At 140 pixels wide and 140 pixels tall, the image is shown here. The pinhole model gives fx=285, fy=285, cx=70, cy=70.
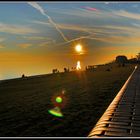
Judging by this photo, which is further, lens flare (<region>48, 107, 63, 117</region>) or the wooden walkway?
lens flare (<region>48, 107, 63, 117</region>)

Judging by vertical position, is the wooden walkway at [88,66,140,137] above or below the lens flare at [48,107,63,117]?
above

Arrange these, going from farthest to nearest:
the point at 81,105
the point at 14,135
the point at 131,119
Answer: the point at 81,105, the point at 14,135, the point at 131,119

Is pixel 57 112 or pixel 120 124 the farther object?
pixel 57 112

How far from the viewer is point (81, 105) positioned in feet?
54.4

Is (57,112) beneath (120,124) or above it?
beneath

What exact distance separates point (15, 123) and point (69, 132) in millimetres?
3164

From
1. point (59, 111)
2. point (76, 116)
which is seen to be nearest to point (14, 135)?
point (76, 116)

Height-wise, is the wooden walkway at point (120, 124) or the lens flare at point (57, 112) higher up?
the wooden walkway at point (120, 124)

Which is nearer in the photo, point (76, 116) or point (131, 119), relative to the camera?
point (131, 119)

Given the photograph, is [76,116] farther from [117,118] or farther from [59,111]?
[117,118]

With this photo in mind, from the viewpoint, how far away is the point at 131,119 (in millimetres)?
9836

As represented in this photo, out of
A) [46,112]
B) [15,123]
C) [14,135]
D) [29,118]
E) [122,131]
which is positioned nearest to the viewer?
[122,131]

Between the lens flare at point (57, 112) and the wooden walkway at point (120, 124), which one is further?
the lens flare at point (57, 112)

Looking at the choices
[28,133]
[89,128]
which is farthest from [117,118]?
[28,133]
